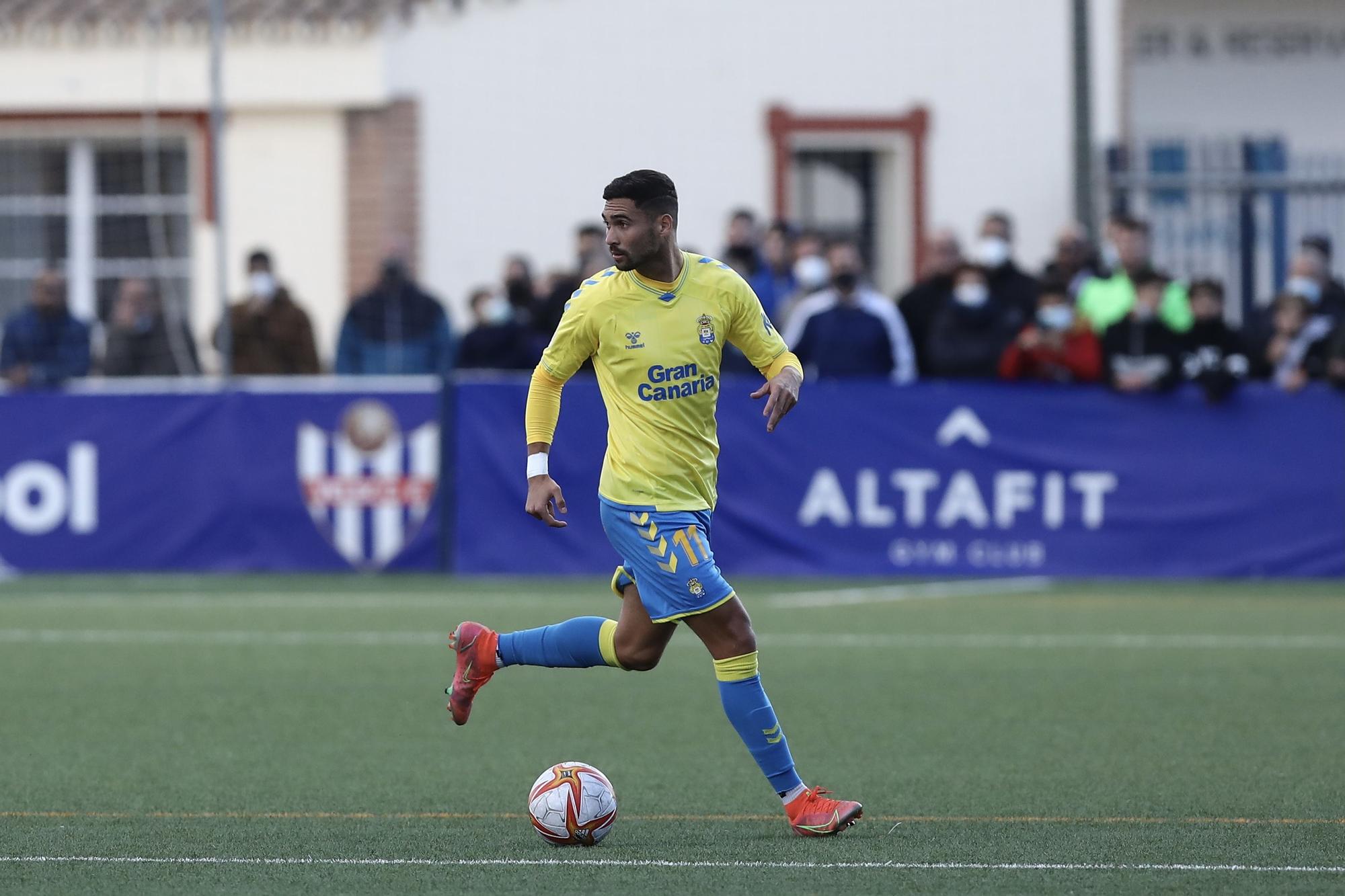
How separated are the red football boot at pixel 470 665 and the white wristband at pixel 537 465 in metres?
0.64

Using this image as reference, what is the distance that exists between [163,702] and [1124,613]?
6.24 meters

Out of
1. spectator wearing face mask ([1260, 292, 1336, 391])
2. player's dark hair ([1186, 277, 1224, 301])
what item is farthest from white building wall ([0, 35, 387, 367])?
spectator wearing face mask ([1260, 292, 1336, 391])

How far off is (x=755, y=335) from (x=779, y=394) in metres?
0.33

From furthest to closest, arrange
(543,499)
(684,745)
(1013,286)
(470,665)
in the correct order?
1. (1013,286)
2. (684,745)
3. (470,665)
4. (543,499)

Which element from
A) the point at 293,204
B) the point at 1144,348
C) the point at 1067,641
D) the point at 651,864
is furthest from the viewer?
the point at 293,204

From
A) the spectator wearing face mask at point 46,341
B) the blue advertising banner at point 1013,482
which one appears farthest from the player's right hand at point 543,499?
the spectator wearing face mask at point 46,341

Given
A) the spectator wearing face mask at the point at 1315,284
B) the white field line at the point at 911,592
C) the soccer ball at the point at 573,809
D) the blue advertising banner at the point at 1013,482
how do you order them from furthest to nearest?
the spectator wearing face mask at the point at 1315,284 → the blue advertising banner at the point at 1013,482 → the white field line at the point at 911,592 → the soccer ball at the point at 573,809

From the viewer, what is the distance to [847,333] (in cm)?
1556

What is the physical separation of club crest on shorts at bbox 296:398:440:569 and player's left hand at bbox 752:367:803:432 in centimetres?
904

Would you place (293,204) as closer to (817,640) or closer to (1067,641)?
(817,640)

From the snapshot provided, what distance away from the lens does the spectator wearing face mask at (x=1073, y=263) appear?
16656mm

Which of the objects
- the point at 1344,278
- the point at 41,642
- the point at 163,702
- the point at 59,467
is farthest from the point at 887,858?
the point at 1344,278

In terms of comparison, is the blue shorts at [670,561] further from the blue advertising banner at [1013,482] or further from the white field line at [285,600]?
the blue advertising banner at [1013,482]

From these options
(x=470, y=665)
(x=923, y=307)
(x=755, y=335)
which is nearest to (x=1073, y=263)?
(x=923, y=307)
